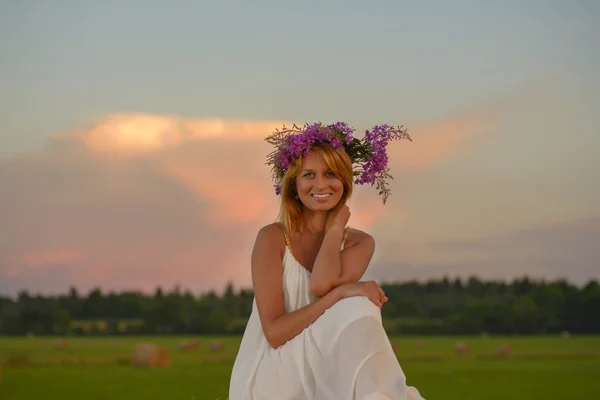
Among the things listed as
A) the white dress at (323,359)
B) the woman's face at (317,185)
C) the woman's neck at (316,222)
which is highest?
the woman's face at (317,185)

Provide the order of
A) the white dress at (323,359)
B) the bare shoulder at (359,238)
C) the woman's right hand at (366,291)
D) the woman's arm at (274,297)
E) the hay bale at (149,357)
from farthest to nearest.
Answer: the hay bale at (149,357), the bare shoulder at (359,238), the woman's arm at (274,297), the woman's right hand at (366,291), the white dress at (323,359)

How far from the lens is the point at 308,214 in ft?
17.7

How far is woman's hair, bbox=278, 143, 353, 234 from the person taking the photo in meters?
5.27

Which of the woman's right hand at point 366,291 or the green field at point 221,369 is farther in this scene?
the green field at point 221,369

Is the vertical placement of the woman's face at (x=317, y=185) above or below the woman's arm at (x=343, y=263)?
above

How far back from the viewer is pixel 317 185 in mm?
5184

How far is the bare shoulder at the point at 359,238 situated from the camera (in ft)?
17.4

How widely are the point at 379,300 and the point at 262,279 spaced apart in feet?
2.69

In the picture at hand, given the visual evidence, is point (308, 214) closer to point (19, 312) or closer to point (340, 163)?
point (340, 163)

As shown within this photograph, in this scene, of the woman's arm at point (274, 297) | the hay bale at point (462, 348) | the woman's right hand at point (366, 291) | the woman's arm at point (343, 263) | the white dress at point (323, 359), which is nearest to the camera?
the white dress at point (323, 359)

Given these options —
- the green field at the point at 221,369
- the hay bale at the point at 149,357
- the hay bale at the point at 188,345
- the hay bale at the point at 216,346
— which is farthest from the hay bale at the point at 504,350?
the hay bale at the point at 149,357

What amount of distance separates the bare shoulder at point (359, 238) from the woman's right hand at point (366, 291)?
0.65m

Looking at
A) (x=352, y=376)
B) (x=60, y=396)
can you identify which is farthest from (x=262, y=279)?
(x=60, y=396)

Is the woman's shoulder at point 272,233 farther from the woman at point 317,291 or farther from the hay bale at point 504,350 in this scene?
the hay bale at point 504,350
